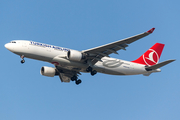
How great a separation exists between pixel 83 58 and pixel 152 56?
44.3ft

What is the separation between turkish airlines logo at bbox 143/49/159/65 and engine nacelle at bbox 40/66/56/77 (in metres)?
14.6

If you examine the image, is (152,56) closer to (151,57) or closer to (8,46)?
(151,57)

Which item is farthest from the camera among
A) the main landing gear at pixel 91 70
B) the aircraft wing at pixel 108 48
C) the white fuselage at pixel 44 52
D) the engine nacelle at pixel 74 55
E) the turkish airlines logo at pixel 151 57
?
the turkish airlines logo at pixel 151 57

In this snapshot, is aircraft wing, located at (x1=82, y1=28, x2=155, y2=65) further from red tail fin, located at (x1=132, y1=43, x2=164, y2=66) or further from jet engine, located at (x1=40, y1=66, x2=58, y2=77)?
red tail fin, located at (x1=132, y1=43, x2=164, y2=66)

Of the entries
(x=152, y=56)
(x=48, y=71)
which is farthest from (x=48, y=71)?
(x=152, y=56)

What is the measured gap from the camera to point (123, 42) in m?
34.9

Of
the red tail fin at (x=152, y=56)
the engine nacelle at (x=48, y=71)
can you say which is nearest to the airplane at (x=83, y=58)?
the engine nacelle at (x=48, y=71)

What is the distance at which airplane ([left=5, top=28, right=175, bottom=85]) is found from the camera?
36.7 m

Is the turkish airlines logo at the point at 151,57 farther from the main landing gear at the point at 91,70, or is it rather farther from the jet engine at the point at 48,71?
the jet engine at the point at 48,71

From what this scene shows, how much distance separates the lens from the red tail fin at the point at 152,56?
44.5 m

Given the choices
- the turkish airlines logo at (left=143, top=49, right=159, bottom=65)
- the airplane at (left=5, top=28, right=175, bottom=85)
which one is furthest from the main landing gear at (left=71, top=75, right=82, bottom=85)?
the turkish airlines logo at (left=143, top=49, right=159, bottom=65)

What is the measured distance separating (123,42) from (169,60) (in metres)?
6.93

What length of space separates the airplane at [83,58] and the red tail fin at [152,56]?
1.23 meters

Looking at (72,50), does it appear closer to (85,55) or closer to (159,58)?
(85,55)
